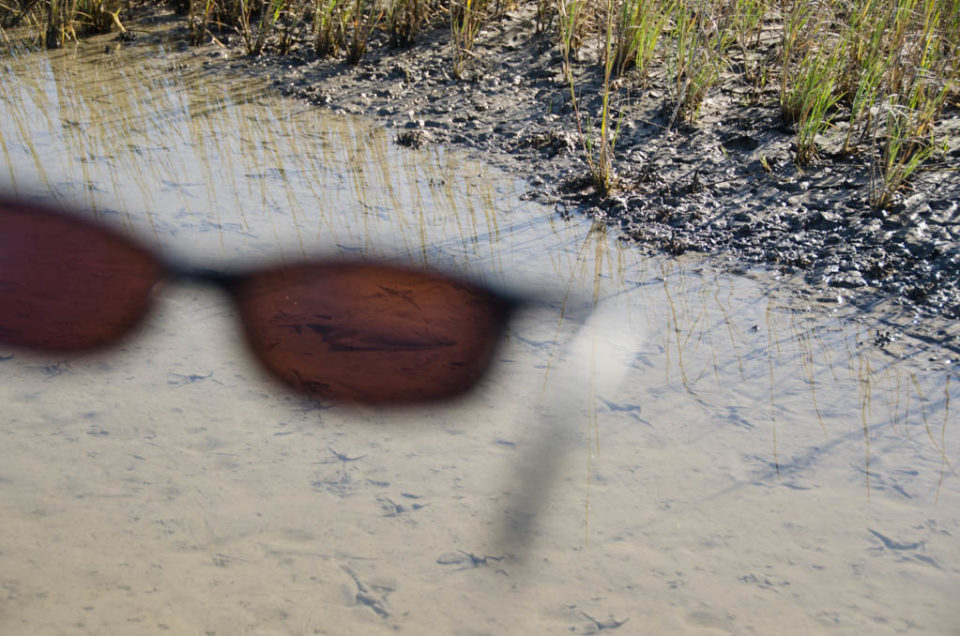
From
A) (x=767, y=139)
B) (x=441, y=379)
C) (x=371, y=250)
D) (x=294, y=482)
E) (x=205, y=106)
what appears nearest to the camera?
(x=294, y=482)

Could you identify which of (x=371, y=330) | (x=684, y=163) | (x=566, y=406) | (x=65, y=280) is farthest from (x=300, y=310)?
(x=684, y=163)

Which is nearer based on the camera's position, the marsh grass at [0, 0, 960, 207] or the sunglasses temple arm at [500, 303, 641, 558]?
the sunglasses temple arm at [500, 303, 641, 558]

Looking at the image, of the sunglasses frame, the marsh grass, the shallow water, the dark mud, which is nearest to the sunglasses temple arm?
the shallow water

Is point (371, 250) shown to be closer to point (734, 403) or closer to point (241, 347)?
point (241, 347)

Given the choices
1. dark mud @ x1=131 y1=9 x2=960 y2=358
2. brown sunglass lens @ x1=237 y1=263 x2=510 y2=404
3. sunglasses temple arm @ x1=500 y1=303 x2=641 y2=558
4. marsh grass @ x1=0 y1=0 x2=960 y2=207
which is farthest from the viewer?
marsh grass @ x1=0 y1=0 x2=960 y2=207

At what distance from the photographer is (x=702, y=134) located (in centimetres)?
414

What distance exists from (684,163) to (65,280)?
2.59m

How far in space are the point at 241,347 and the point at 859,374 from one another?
1.81m

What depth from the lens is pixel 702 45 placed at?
14.9 ft

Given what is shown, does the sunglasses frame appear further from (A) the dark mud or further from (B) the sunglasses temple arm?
(A) the dark mud

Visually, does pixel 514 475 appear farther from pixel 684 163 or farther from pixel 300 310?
pixel 684 163

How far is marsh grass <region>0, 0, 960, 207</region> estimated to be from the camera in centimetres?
379

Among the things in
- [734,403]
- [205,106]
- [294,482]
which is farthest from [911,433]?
[205,106]

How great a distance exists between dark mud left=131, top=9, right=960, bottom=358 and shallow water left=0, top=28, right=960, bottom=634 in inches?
9.9
